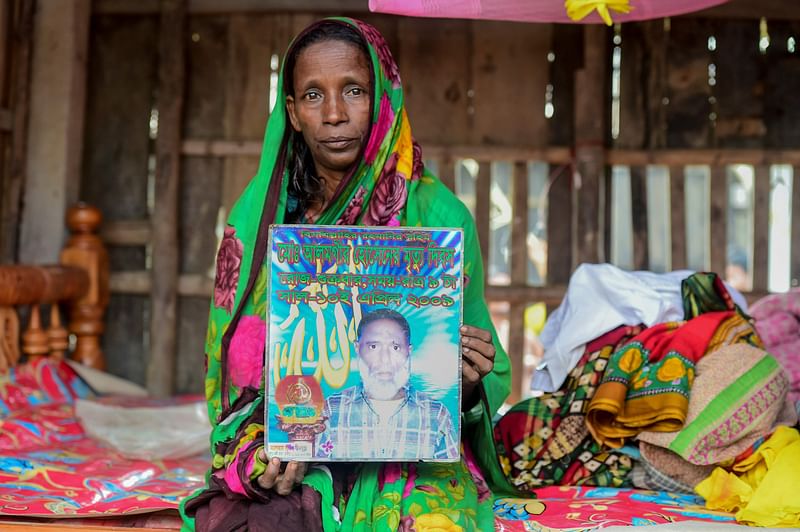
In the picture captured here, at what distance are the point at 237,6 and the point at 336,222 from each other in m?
2.92

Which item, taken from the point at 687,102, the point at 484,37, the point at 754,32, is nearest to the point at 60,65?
the point at 484,37

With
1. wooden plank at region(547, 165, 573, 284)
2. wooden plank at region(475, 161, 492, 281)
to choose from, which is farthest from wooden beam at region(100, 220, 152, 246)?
wooden plank at region(547, 165, 573, 284)

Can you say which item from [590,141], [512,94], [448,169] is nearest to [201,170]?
[448,169]

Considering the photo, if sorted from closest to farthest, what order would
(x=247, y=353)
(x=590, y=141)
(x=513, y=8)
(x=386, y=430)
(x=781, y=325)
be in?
(x=386, y=430)
(x=247, y=353)
(x=513, y=8)
(x=781, y=325)
(x=590, y=141)

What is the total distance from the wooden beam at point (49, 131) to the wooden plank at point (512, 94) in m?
1.94

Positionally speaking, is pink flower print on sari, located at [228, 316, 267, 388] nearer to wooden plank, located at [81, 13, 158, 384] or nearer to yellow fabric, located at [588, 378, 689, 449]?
yellow fabric, located at [588, 378, 689, 449]

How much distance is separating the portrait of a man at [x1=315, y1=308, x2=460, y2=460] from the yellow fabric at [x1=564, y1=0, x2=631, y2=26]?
1.04 metres

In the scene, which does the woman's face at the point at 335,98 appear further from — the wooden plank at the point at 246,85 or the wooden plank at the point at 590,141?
the wooden plank at the point at 246,85

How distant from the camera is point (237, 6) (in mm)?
4996

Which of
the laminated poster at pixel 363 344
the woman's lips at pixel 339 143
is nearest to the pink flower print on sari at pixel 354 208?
the woman's lips at pixel 339 143

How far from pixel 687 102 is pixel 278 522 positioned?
11.8 ft

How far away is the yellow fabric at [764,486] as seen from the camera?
2.49 m

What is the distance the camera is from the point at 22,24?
4602 mm

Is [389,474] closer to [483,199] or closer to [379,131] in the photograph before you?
[379,131]
